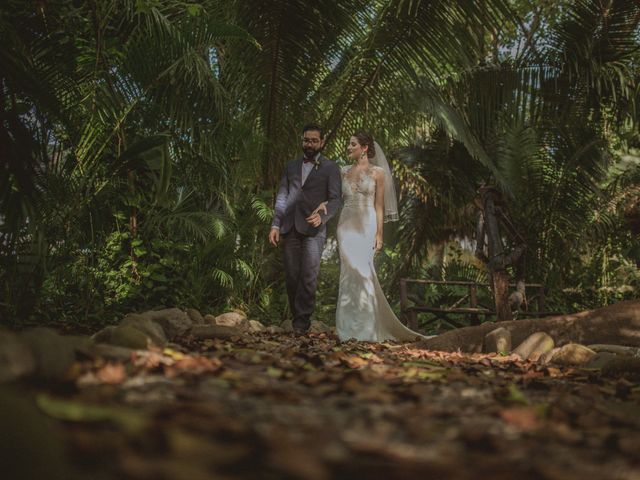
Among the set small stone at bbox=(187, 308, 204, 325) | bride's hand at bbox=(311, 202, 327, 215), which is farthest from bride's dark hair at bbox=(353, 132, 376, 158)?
small stone at bbox=(187, 308, 204, 325)

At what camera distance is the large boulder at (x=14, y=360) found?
1428 mm

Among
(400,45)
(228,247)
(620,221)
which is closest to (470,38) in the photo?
(400,45)

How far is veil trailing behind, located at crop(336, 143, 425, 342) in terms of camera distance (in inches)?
218

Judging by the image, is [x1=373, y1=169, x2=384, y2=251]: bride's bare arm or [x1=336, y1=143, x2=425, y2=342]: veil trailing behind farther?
[x1=373, y1=169, x2=384, y2=251]: bride's bare arm

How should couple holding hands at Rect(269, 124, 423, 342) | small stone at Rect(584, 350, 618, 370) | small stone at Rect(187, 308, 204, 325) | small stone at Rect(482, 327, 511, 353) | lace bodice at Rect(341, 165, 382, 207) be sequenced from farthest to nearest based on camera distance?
lace bodice at Rect(341, 165, 382, 207)
couple holding hands at Rect(269, 124, 423, 342)
small stone at Rect(187, 308, 204, 325)
small stone at Rect(482, 327, 511, 353)
small stone at Rect(584, 350, 618, 370)

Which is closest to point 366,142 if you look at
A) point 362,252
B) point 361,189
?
point 361,189

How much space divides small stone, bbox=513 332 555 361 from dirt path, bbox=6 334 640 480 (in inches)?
61.3

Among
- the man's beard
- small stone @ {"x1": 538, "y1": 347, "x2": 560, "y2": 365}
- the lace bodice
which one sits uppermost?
the man's beard

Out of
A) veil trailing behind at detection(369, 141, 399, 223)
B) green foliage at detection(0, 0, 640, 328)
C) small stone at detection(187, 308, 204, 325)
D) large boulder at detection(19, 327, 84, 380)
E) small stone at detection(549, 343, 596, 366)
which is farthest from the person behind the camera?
veil trailing behind at detection(369, 141, 399, 223)

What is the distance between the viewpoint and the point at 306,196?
520 cm

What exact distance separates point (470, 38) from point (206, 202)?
3.45 m

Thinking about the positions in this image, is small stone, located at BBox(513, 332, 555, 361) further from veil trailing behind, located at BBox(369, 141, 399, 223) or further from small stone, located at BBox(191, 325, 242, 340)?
veil trailing behind, located at BBox(369, 141, 399, 223)

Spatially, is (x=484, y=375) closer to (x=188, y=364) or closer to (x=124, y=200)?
(x=188, y=364)

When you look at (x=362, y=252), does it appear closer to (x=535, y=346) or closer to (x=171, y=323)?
(x=535, y=346)
